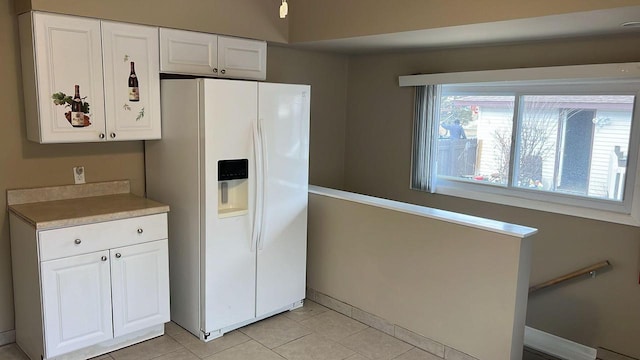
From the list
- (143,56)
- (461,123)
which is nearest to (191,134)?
(143,56)

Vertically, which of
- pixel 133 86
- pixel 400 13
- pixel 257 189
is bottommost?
pixel 257 189

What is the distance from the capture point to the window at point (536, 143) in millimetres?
3494

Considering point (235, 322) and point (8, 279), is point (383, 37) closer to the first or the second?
point (235, 322)

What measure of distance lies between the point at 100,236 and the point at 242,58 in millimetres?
1740

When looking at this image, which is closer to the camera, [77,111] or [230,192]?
[77,111]

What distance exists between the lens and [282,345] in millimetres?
3346

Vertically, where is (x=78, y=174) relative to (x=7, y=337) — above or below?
above

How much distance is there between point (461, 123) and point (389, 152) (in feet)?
2.44

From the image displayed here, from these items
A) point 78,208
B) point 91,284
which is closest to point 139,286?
point 91,284

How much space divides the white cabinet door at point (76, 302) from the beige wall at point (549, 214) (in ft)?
9.01

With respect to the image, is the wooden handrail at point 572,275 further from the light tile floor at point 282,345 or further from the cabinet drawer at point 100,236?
the cabinet drawer at point 100,236

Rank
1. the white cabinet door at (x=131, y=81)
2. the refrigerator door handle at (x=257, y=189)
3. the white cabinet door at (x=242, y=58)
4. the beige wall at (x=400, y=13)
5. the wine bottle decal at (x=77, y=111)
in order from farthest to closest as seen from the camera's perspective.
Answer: the white cabinet door at (x=242, y=58)
the refrigerator door handle at (x=257, y=189)
the white cabinet door at (x=131, y=81)
the wine bottle decal at (x=77, y=111)
the beige wall at (x=400, y=13)

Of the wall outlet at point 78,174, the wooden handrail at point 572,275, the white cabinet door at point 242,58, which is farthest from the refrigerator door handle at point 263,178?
the wooden handrail at point 572,275

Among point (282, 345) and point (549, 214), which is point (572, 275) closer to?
point (549, 214)
